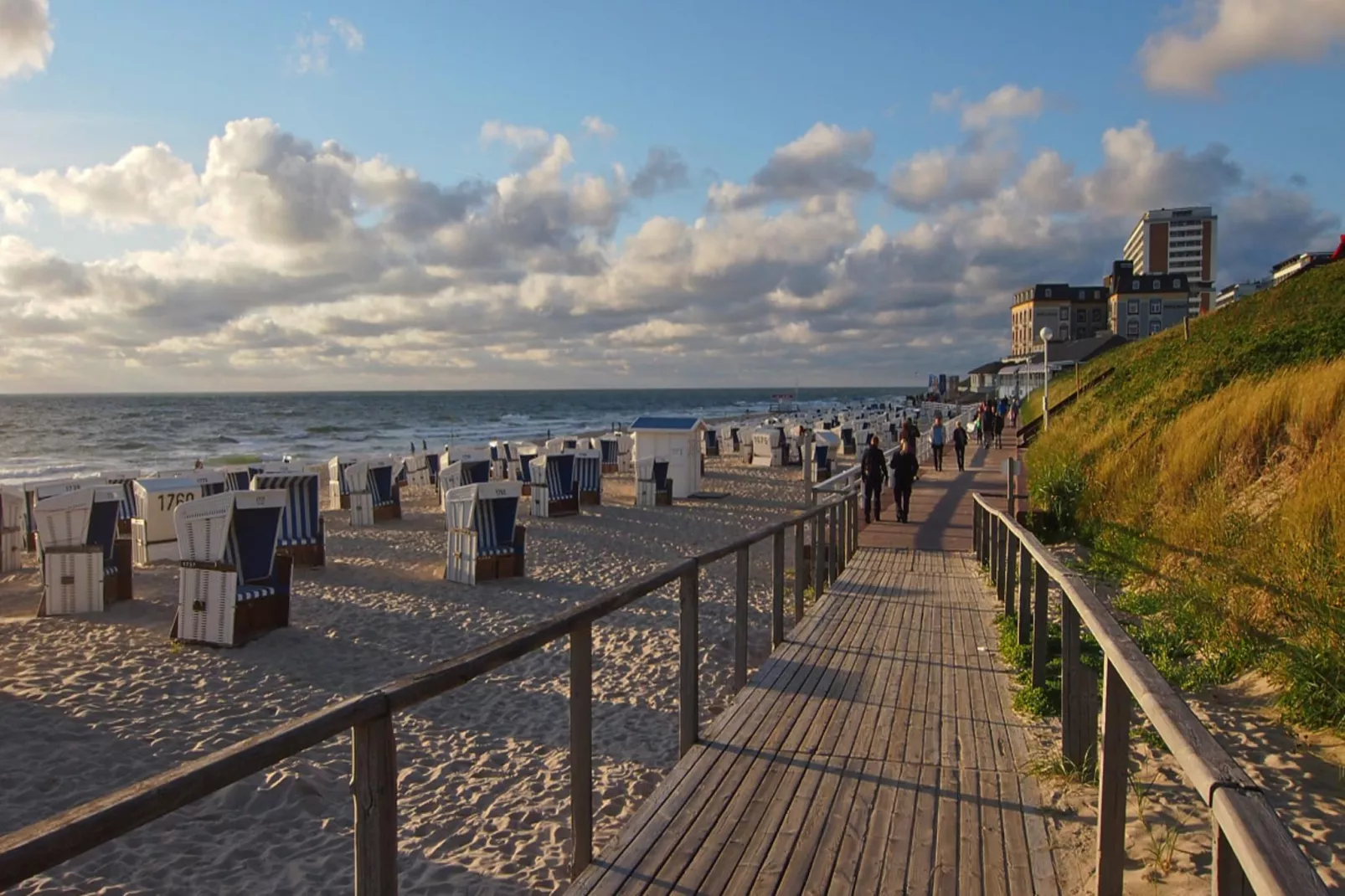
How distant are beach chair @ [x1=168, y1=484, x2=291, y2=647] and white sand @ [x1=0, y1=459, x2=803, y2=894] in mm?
235

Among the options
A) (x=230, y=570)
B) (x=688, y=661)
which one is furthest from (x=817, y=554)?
(x=230, y=570)

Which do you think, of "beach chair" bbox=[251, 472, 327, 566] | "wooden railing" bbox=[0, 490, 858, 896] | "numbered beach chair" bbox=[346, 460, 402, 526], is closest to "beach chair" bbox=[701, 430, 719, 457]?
"numbered beach chair" bbox=[346, 460, 402, 526]

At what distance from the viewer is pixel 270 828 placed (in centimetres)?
427

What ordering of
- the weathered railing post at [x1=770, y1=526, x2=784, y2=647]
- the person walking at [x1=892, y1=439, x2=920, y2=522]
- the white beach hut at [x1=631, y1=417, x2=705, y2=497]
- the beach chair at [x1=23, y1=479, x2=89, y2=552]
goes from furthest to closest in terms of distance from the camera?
the white beach hut at [x1=631, y1=417, x2=705, y2=497] < the person walking at [x1=892, y1=439, x2=920, y2=522] < the beach chair at [x1=23, y1=479, x2=89, y2=552] < the weathered railing post at [x1=770, y1=526, x2=784, y2=647]

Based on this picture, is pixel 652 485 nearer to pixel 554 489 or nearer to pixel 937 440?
pixel 554 489

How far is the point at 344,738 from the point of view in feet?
17.6

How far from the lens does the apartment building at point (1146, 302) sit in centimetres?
8856

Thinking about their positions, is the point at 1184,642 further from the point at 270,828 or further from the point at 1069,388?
the point at 1069,388

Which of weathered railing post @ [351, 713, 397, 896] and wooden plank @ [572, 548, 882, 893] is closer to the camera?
weathered railing post @ [351, 713, 397, 896]

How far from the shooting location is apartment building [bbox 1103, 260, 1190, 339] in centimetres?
8856

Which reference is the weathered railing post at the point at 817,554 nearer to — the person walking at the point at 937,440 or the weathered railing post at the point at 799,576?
the weathered railing post at the point at 799,576

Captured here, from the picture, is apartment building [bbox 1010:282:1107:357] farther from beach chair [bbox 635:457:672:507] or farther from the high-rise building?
beach chair [bbox 635:457:672:507]

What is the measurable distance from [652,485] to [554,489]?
220 cm

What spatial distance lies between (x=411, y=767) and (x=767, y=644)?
11.8 ft
